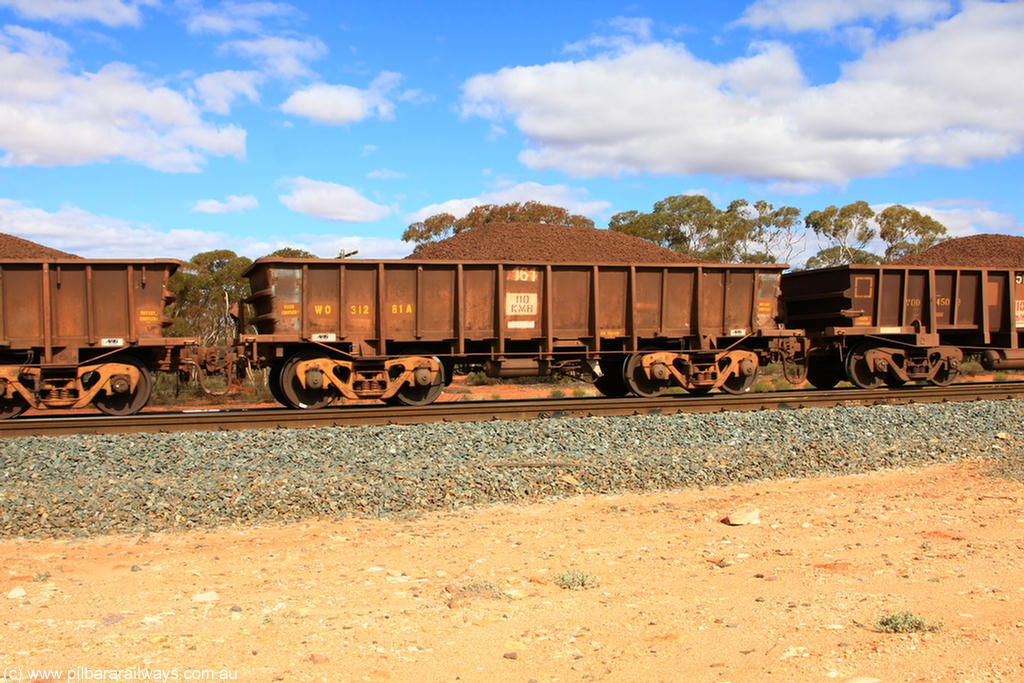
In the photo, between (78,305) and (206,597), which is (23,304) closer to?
(78,305)

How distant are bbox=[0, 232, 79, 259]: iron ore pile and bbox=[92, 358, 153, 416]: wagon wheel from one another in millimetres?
16533

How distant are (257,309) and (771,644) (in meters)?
10.8

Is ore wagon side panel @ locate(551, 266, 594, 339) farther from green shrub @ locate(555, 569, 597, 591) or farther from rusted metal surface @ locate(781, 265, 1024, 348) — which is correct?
green shrub @ locate(555, 569, 597, 591)

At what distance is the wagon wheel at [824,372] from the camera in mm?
16391

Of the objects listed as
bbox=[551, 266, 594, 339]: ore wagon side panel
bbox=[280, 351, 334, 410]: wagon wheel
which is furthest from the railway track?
bbox=[551, 266, 594, 339]: ore wagon side panel

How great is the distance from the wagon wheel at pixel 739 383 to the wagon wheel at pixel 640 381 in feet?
4.34

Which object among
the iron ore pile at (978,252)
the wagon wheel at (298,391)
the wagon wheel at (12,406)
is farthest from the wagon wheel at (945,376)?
the iron ore pile at (978,252)

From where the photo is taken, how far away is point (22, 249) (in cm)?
2588

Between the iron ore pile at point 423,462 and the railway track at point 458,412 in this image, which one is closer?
the iron ore pile at point 423,462

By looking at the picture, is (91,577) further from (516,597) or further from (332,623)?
(516,597)

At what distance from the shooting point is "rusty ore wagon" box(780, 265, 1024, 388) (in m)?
15.3

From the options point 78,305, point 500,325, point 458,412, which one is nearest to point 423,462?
point 458,412

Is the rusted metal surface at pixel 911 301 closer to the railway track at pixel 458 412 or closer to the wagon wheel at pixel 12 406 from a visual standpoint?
the railway track at pixel 458 412

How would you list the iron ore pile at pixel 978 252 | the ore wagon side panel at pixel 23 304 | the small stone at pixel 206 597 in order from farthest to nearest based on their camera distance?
the iron ore pile at pixel 978 252
the ore wagon side panel at pixel 23 304
the small stone at pixel 206 597
